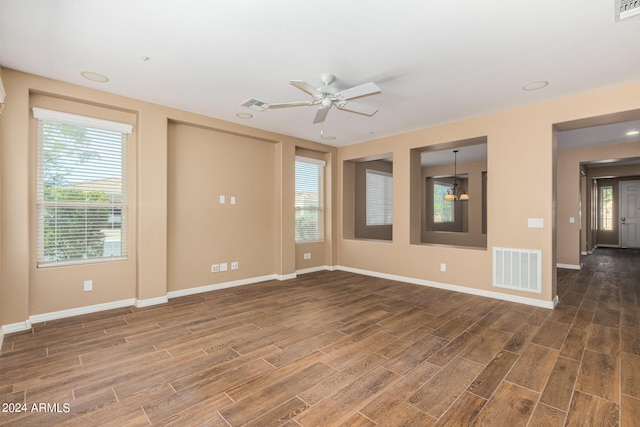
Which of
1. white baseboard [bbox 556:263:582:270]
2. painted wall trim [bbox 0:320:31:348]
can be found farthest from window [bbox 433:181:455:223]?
painted wall trim [bbox 0:320:31:348]

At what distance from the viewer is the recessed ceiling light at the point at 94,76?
3256 mm

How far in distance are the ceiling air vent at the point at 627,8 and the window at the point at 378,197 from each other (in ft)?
18.6

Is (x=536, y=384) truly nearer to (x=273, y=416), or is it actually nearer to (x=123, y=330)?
(x=273, y=416)

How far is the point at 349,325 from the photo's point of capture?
3.41 m

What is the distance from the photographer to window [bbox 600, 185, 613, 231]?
10.4 metres

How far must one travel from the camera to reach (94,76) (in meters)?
3.32

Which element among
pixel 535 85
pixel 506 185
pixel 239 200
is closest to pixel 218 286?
pixel 239 200

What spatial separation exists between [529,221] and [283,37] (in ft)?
12.9

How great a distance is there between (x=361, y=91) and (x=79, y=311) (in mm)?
4174

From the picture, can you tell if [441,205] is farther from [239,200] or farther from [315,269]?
[239,200]

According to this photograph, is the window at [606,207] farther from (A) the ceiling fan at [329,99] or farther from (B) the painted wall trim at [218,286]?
(A) the ceiling fan at [329,99]

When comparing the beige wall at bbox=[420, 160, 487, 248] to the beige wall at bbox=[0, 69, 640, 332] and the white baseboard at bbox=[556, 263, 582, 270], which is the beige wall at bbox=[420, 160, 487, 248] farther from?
the beige wall at bbox=[0, 69, 640, 332]

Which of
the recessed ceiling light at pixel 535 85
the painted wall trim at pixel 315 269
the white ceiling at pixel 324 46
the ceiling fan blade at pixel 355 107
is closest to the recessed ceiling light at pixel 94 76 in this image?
the white ceiling at pixel 324 46

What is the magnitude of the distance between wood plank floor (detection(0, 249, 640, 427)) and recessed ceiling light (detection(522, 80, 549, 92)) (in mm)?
2715
